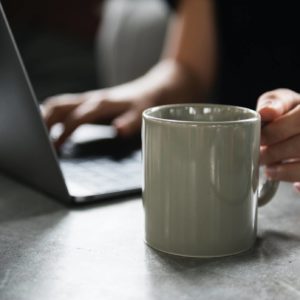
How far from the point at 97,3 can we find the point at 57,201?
7.23 feet

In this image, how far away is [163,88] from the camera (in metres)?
1.23

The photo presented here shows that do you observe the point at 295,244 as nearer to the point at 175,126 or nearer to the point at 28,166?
the point at 175,126

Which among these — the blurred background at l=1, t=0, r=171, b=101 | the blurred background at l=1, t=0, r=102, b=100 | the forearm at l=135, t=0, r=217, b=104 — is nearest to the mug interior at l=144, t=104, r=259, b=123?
the forearm at l=135, t=0, r=217, b=104

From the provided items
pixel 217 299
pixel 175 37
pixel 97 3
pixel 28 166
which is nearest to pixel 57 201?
pixel 28 166

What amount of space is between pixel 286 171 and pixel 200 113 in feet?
0.40

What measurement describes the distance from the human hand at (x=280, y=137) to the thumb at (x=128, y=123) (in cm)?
35

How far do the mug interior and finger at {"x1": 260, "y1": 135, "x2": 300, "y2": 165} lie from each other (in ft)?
0.29

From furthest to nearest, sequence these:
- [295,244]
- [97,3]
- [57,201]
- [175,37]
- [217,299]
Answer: [97,3]
[175,37]
[57,201]
[295,244]
[217,299]

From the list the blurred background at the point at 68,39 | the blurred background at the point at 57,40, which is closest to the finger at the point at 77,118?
the blurred background at the point at 68,39

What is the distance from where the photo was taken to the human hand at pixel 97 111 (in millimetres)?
959

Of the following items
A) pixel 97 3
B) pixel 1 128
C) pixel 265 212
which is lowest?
pixel 97 3

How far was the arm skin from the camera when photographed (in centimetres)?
98

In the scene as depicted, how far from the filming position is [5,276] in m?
0.48

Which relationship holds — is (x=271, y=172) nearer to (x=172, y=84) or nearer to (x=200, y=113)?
(x=200, y=113)
